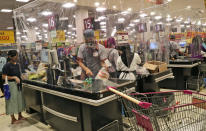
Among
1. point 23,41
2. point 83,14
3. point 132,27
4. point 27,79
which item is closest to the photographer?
point 83,14

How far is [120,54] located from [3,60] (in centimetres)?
526

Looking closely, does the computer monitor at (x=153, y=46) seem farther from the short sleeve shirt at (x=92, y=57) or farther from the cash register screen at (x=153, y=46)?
the short sleeve shirt at (x=92, y=57)

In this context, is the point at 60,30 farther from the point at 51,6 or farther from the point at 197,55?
the point at 197,55

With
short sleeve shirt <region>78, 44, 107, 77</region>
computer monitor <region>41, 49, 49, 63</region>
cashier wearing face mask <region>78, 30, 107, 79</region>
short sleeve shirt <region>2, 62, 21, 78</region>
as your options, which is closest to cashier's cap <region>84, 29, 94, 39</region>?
cashier wearing face mask <region>78, 30, 107, 79</region>

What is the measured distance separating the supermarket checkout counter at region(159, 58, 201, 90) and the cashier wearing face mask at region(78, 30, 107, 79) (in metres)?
3.28

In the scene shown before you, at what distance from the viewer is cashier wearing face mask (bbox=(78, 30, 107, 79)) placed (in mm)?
2912

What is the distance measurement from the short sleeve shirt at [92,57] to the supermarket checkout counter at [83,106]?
0.39m

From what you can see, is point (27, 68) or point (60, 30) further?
point (27, 68)

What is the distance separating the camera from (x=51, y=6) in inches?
125

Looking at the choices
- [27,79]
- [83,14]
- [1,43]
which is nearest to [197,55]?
[83,14]

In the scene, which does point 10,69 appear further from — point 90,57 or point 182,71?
point 182,71

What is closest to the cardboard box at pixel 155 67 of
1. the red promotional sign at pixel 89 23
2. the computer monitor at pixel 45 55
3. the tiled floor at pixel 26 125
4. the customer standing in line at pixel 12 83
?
the red promotional sign at pixel 89 23

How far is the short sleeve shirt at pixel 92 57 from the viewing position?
3.02m

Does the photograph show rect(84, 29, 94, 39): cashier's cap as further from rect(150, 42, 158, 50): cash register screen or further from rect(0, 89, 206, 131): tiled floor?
rect(150, 42, 158, 50): cash register screen
